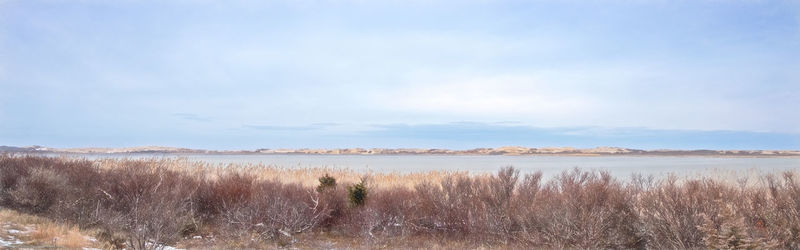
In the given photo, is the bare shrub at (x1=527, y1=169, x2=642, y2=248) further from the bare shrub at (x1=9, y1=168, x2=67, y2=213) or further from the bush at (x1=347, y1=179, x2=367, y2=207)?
the bare shrub at (x1=9, y1=168, x2=67, y2=213)

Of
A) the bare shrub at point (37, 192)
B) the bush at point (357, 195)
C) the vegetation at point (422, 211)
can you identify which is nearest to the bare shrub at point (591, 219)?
the vegetation at point (422, 211)

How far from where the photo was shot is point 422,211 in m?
14.1

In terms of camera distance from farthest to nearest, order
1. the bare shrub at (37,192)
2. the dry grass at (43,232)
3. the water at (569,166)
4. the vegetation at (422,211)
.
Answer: the water at (569,166) → the bare shrub at (37,192) → the dry grass at (43,232) → the vegetation at (422,211)

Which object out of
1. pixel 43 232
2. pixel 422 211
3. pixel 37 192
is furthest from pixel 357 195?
pixel 37 192

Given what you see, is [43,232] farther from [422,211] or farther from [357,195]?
[422,211]

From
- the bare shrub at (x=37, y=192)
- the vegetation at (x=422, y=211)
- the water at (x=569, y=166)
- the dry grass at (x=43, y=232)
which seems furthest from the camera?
the water at (x=569, y=166)

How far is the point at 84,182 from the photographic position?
53.2ft

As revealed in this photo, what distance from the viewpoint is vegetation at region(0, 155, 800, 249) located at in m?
10.3

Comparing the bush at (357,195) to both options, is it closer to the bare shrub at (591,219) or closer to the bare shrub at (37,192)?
the bare shrub at (591,219)

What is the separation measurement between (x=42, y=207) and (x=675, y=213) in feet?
49.9

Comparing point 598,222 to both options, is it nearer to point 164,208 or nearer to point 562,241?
point 562,241

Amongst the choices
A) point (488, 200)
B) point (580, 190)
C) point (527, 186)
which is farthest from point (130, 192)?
point (580, 190)

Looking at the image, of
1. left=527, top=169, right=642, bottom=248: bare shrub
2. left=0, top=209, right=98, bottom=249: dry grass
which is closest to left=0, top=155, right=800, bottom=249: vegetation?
left=527, top=169, right=642, bottom=248: bare shrub

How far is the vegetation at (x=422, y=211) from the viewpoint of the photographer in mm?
10312
